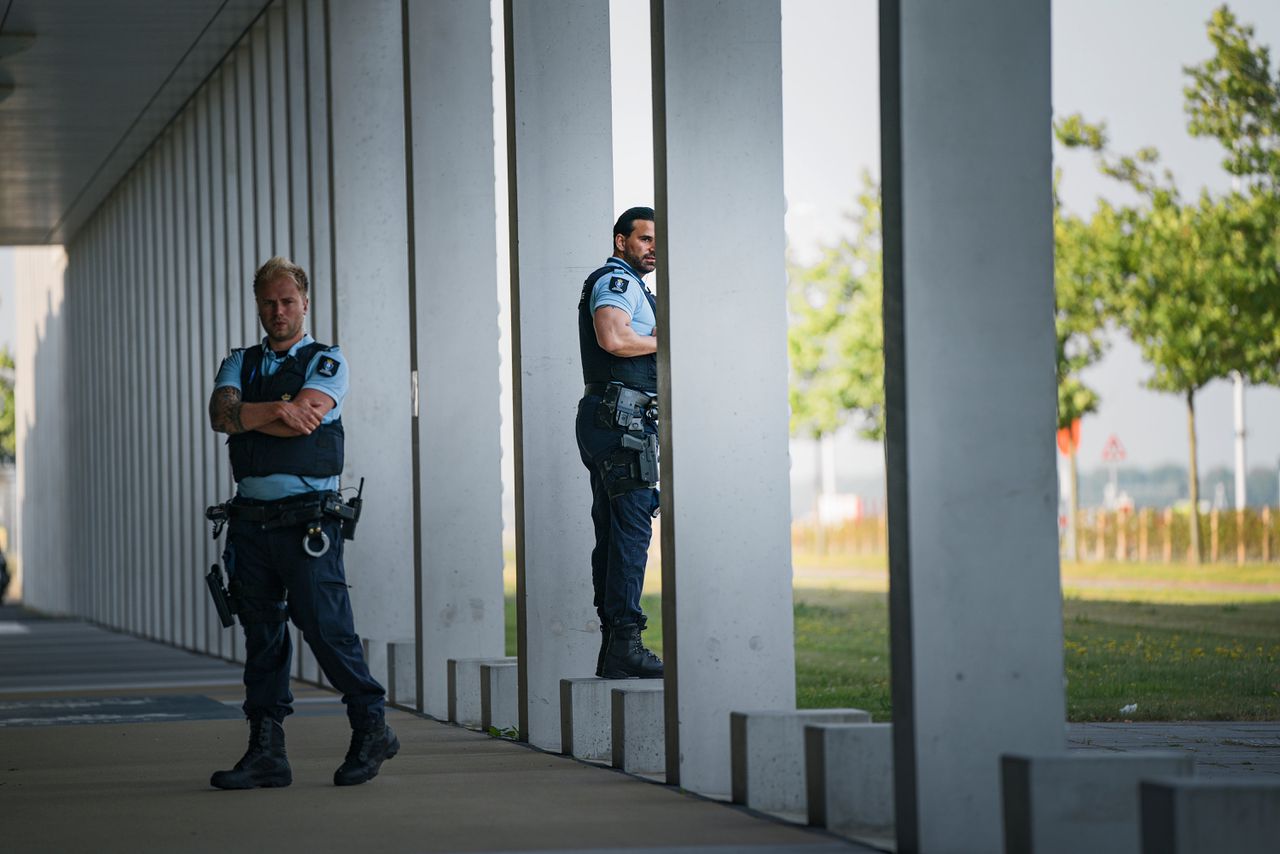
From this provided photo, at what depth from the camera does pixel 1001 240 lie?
5617 mm

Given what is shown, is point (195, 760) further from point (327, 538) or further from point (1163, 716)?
point (1163, 716)

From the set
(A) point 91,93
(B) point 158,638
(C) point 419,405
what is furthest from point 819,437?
(C) point 419,405

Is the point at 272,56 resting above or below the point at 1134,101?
below

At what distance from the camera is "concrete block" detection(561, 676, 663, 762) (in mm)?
8883

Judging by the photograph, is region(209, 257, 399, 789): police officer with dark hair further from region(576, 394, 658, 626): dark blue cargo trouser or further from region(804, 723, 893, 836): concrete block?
region(804, 723, 893, 836): concrete block

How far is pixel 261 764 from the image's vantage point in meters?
7.71

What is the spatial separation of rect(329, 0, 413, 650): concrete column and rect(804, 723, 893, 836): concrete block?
836cm

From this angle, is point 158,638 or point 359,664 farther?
point 158,638

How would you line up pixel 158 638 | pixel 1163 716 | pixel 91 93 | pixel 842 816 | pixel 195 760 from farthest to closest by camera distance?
pixel 158 638 < pixel 91 93 < pixel 1163 716 < pixel 195 760 < pixel 842 816

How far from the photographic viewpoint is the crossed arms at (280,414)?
24.5 feet

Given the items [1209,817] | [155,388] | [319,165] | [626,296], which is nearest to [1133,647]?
[319,165]

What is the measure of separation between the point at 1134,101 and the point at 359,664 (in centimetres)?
2998

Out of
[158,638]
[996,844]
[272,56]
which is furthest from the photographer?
[158,638]

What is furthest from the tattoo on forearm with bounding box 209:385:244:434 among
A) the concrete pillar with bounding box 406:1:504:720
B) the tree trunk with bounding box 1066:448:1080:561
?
the tree trunk with bounding box 1066:448:1080:561
